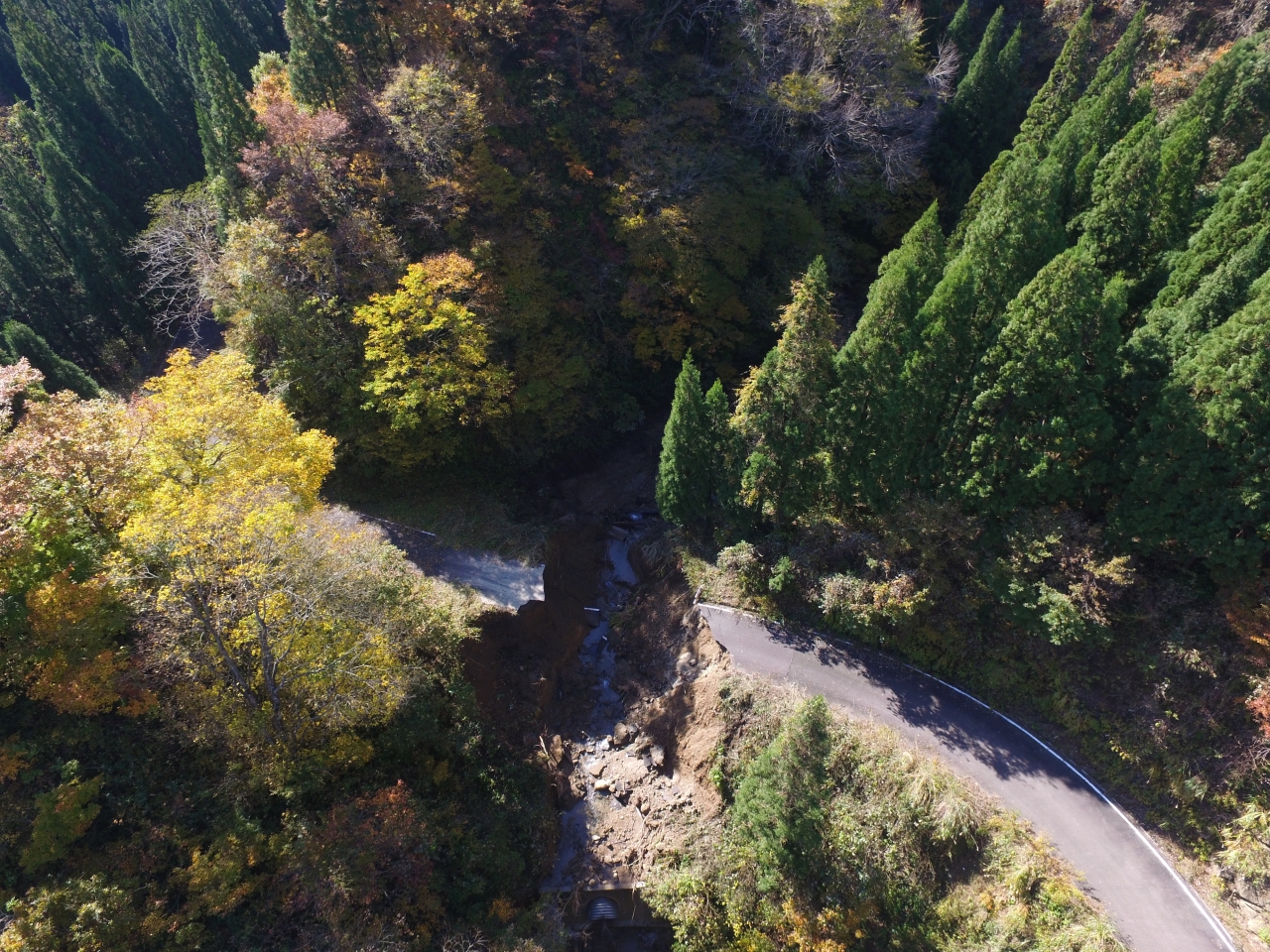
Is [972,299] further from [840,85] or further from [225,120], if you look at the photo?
[225,120]

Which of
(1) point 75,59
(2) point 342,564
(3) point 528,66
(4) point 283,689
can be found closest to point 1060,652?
(2) point 342,564

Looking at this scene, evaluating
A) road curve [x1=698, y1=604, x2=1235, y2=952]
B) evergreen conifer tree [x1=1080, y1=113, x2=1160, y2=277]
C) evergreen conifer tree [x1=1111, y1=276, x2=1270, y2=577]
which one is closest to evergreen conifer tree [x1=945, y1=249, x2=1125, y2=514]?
evergreen conifer tree [x1=1111, y1=276, x2=1270, y2=577]

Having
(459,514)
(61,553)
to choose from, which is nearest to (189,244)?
(459,514)

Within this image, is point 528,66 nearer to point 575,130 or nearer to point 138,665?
point 575,130

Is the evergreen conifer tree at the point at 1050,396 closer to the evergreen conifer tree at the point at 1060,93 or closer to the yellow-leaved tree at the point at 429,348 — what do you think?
the evergreen conifer tree at the point at 1060,93

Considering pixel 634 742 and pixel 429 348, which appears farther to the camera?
pixel 429 348

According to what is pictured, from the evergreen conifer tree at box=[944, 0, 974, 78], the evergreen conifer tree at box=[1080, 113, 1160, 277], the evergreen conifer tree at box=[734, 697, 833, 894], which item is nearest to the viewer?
the evergreen conifer tree at box=[734, 697, 833, 894]

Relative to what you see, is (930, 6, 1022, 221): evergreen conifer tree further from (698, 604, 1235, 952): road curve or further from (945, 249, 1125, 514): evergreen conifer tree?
(698, 604, 1235, 952): road curve
